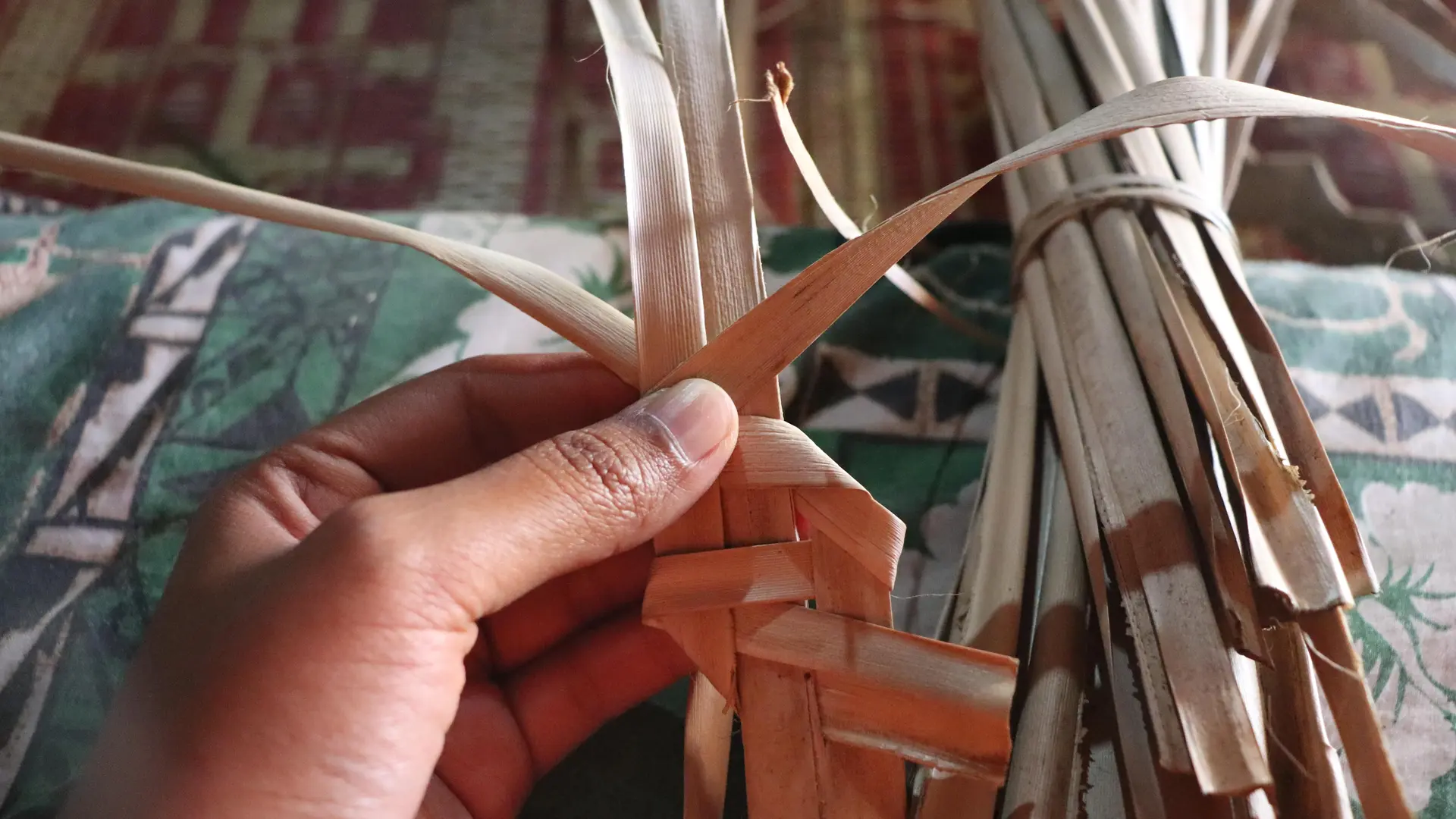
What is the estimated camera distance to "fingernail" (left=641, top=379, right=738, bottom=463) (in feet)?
1.39

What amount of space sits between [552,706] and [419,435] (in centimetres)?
18

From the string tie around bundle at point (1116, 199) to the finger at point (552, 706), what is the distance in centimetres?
35

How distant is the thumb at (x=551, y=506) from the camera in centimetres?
40

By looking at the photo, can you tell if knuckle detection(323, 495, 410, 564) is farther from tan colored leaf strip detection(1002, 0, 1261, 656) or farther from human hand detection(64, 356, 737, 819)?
tan colored leaf strip detection(1002, 0, 1261, 656)

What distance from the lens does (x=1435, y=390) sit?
0.64m

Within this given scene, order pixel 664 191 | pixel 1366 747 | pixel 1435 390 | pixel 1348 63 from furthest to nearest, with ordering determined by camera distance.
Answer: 1. pixel 1348 63
2. pixel 1435 390
3. pixel 664 191
4. pixel 1366 747

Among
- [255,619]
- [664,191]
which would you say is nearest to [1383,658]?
[664,191]

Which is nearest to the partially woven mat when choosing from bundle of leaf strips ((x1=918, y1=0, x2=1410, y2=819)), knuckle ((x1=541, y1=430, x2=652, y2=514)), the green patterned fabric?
the green patterned fabric

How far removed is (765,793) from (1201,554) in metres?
0.23

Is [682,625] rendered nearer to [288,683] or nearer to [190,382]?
[288,683]

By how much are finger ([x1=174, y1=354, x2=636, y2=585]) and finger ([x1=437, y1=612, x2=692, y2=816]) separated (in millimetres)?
136

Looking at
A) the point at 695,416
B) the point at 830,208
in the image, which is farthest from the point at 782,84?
the point at 695,416

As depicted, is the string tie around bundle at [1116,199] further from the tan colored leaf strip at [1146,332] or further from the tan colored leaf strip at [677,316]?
the tan colored leaf strip at [677,316]

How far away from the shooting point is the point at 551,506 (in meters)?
0.42
